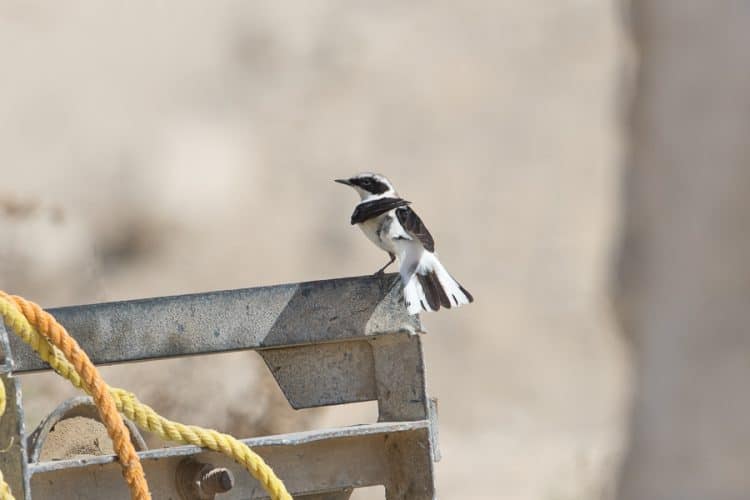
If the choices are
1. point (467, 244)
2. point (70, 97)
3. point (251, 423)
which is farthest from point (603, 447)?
point (70, 97)

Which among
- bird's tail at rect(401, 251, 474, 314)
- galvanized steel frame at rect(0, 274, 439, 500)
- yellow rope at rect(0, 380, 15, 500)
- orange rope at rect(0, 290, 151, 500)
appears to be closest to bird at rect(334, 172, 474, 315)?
bird's tail at rect(401, 251, 474, 314)

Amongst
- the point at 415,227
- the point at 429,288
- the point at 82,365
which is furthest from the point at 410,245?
the point at 82,365

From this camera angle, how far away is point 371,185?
4.42 metres

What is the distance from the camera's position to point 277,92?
959cm

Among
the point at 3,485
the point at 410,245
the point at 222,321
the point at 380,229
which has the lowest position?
the point at 3,485

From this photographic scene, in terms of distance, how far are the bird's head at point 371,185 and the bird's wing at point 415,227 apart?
457 mm

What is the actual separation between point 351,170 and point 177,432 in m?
6.95

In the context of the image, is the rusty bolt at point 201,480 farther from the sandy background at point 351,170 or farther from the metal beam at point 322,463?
the sandy background at point 351,170

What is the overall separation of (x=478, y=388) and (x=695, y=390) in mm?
2643

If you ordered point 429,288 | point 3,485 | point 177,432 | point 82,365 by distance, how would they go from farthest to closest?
1. point 429,288
2. point 177,432
3. point 82,365
4. point 3,485

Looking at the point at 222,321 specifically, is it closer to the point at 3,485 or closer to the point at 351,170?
the point at 3,485

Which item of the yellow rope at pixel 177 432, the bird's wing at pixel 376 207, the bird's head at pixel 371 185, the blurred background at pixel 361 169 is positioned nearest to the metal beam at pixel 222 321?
the yellow rope at pixel 177 432

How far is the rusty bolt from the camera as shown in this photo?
2637 mm

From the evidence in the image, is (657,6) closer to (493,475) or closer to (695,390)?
(695,390)
